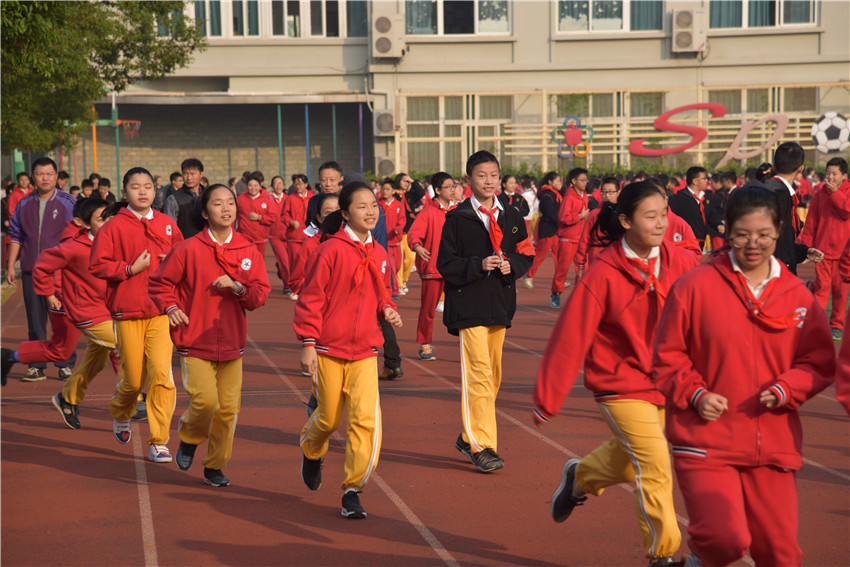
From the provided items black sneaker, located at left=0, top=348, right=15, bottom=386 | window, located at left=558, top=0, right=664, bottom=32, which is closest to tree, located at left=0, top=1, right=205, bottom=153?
black sneaker, located at left=0, top=348, right=15, bottom=386

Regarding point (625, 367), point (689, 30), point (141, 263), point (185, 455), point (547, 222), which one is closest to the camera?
point (625, 367)

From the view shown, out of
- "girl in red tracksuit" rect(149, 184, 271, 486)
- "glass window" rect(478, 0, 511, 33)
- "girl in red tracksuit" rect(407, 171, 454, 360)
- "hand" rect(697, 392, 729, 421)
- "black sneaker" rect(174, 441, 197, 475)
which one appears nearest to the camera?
"hand" rect(697, 392, 729, 421)

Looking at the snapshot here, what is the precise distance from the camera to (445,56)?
40188 millimetres

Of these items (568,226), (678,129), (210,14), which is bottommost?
(568,226)

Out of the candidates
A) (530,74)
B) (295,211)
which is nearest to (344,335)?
(295,211)

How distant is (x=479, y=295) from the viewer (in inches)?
282

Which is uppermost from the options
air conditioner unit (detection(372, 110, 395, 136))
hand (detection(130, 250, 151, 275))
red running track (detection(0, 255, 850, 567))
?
air conditioner unit (detection(372, 110, 395, 136))

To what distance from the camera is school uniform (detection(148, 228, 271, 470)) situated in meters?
6.69

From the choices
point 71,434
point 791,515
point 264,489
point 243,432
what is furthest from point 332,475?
point 791,515

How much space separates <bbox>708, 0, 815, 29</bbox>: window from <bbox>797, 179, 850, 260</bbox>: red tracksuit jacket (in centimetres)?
2917

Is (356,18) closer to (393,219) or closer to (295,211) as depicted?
(295,211)

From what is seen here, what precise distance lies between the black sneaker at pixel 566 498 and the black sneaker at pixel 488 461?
5.28 feet

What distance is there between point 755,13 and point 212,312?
36.9 metres

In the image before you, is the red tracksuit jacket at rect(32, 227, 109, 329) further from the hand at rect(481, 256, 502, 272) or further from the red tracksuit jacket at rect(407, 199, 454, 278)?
the red tracksuit jacket at rect(407, 199, 454, 278)
